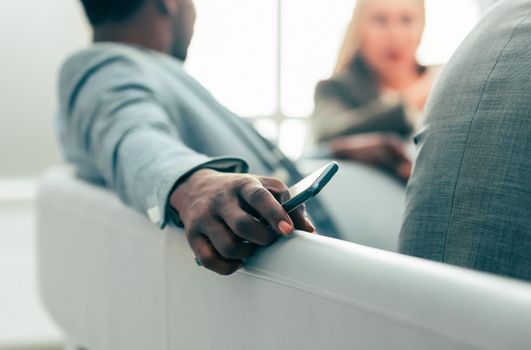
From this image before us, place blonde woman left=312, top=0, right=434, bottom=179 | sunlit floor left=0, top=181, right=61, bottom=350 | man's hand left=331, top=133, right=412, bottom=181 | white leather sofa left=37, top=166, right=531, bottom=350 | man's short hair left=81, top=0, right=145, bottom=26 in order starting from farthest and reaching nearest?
sunlit floor left=0, top=181, right=61, bottom=350 < blonde woman left=312, top=0, right=434, bottom=179 < man's hand left=331, top=133, right=412, bottom=181 < man's short hair left=81, top=0, right=145, bottom=26 < white leather sofa left=37, top=166, right=531, bottom=350

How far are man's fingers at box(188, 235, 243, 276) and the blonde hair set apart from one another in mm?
2107

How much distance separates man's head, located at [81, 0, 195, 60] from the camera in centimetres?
148

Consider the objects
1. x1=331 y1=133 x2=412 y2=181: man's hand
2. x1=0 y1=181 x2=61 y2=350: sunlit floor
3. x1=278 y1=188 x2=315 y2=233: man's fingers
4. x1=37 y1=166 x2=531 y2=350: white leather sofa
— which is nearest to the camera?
x1=37 y1=166 x2=531 y2=350: white leather sofa

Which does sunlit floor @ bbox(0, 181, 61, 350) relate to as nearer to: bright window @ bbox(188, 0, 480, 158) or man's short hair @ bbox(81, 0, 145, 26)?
bright window @ bbox(188, 0, 480, 158)

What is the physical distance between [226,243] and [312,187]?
0.10 meters

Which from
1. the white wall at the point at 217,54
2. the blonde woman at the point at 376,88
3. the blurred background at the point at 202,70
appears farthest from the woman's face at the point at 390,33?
the white wall at the point at 217,54

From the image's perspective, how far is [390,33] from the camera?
299cm

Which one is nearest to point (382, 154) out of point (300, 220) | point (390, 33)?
point (300, 220)

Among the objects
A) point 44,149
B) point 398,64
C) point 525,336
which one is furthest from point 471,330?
point 44,149

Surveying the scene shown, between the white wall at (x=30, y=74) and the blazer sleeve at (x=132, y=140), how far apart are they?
1.85 m

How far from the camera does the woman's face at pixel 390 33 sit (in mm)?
2863

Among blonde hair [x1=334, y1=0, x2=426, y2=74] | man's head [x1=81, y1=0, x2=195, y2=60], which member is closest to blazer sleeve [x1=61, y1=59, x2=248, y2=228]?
man's head [x1=81, y1=0, x2=195, y2=60]

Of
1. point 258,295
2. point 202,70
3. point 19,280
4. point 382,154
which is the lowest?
point 19,280

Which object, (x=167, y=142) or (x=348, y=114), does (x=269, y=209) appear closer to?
(x=167, y=142)
